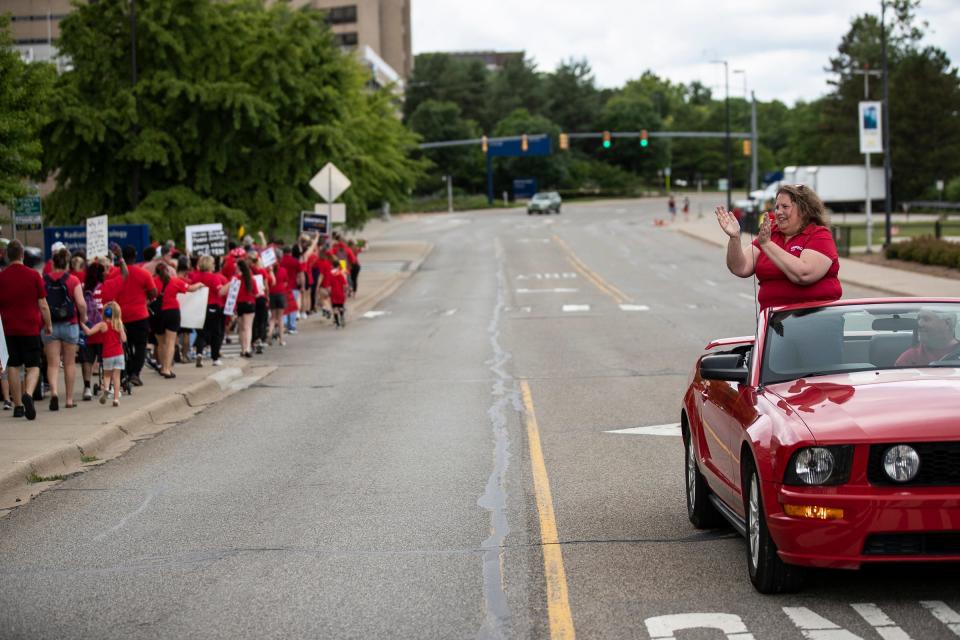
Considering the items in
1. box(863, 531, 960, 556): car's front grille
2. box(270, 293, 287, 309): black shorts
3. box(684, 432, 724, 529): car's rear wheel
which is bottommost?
box(684, 432, 724, 529): car's rear wheel

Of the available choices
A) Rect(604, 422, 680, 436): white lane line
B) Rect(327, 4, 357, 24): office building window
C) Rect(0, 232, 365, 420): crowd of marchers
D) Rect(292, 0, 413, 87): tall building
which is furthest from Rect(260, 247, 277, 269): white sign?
Rect(327, 4, 357, 24): office building window

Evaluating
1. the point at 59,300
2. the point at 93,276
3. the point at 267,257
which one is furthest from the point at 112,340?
the point at 267,257

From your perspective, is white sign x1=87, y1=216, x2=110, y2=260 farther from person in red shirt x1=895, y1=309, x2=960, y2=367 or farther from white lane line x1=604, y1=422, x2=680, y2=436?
person in red shirt x1=895, y1=309, x2=960, y2=367

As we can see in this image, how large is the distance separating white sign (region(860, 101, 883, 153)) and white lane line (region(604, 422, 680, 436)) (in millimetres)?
38726

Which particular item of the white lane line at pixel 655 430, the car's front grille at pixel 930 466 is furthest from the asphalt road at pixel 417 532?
the car's front grille at pixel 930 466

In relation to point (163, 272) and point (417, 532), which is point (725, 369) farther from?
point (163, 272)

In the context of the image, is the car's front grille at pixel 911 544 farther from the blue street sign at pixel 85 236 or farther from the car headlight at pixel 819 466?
the blue street sign at pixel 85 236

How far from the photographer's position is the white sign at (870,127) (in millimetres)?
49812

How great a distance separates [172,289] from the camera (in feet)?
62.2

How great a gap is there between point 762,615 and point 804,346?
1.80 m

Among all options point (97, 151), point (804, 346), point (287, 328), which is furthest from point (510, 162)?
point (804, 346)

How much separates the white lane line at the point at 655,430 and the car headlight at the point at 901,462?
6.88 m

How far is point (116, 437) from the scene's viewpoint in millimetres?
13977

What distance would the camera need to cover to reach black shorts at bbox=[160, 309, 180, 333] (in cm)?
1892
